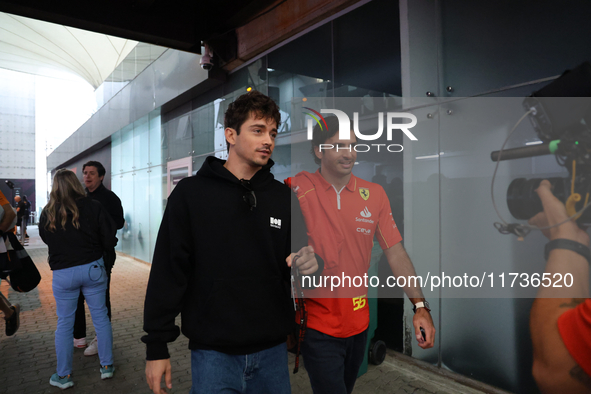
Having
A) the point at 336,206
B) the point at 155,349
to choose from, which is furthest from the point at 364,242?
the point at 155,349

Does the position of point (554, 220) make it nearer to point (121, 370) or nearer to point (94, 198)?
point (121, 370)

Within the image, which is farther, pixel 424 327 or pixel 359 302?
pixel 359 302

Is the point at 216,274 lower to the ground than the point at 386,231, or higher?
lower

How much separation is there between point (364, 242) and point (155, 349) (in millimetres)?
1261

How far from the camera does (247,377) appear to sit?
1.65 m

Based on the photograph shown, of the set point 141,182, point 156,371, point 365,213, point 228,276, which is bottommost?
point 156,371

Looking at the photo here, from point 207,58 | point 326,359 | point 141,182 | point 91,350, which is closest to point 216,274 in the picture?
point 326,359

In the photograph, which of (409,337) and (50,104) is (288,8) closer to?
(409,337)

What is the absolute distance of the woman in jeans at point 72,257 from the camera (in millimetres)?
3211

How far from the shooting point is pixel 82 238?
3.29m

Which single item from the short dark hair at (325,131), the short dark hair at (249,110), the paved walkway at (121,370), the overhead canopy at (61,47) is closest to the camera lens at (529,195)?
the short dark hair at (249,110)

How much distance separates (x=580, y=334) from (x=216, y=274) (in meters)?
1.28

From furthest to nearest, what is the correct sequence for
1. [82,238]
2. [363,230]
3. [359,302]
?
[82,238]
[363,230]
[359,302]

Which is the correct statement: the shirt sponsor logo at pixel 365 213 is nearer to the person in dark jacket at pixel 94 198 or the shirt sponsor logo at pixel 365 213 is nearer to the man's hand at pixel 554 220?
the man's hand at pixel 554 220
